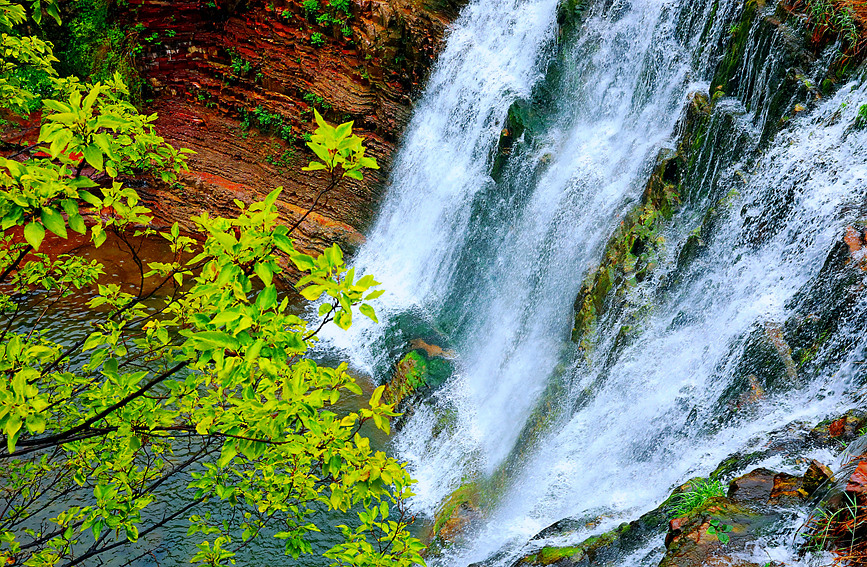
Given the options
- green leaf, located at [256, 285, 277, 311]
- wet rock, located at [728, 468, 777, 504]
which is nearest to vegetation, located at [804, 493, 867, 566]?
wet rock, located at [728, 468, 777, 504]

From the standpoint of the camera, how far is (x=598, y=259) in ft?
28.1

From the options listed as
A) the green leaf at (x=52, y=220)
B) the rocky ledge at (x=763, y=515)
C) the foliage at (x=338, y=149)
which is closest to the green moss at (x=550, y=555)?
the rocky ledge at (x=763, y=515)

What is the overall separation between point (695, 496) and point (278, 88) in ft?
42.7

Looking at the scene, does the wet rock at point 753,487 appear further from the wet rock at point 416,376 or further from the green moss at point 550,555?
the wet rock at point 416,376

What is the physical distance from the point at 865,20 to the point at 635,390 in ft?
16.0

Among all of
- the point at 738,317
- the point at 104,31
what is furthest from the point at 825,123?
the point at 104,31

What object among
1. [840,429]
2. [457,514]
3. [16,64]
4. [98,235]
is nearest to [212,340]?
[98,235]

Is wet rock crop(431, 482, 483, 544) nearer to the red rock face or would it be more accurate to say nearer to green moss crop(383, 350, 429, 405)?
green moss crop(383, 350, 429, 405)

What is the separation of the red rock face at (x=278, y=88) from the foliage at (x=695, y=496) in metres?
9.75

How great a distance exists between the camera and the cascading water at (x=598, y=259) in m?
6.08

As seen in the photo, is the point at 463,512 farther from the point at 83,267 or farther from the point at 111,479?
the point at 83,267

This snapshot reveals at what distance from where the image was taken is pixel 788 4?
7.30 m

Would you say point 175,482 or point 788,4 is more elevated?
point 788,4

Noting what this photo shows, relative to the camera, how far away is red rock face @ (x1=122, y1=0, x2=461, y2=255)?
13.3 meters
